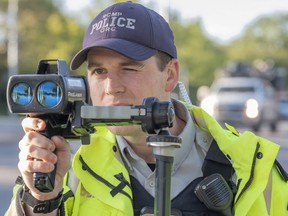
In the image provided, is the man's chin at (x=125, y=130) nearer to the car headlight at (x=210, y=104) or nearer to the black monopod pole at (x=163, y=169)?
the black monopod pole at (x=163, y=169)

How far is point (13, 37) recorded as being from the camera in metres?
49.6

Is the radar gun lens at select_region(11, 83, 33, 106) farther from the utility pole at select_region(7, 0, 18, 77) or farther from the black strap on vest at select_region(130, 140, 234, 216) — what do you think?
the utility pole at select_region(7, 0, 18, 77)

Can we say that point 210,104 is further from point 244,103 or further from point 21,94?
point 21,94

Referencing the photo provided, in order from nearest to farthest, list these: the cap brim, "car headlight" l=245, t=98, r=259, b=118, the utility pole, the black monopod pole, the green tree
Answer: the black monopod pole
the cap brim
"car headlight" l=245, t=98, r=259, b=118
the utility pole
the green tree

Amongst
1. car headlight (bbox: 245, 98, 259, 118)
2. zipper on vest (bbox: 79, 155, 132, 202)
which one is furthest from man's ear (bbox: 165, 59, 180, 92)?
car headlight (bbox: 245, 98, 259, 118)

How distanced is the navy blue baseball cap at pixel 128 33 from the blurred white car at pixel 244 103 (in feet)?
73.0

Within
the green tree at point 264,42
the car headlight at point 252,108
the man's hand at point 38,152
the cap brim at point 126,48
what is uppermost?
the green tree at point 264,42

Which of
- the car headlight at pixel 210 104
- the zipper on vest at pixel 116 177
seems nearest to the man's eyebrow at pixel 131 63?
the zipper on vest at pixel 116 177

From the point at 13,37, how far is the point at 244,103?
26680 mm

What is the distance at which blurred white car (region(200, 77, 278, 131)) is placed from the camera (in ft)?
84.4

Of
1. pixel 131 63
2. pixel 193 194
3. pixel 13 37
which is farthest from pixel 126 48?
pixel 13 37

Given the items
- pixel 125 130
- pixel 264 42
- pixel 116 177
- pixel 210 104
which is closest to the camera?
pixel 125 130

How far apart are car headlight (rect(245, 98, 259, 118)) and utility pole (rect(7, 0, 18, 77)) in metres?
23.2

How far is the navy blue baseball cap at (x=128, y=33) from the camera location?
2.61 m
